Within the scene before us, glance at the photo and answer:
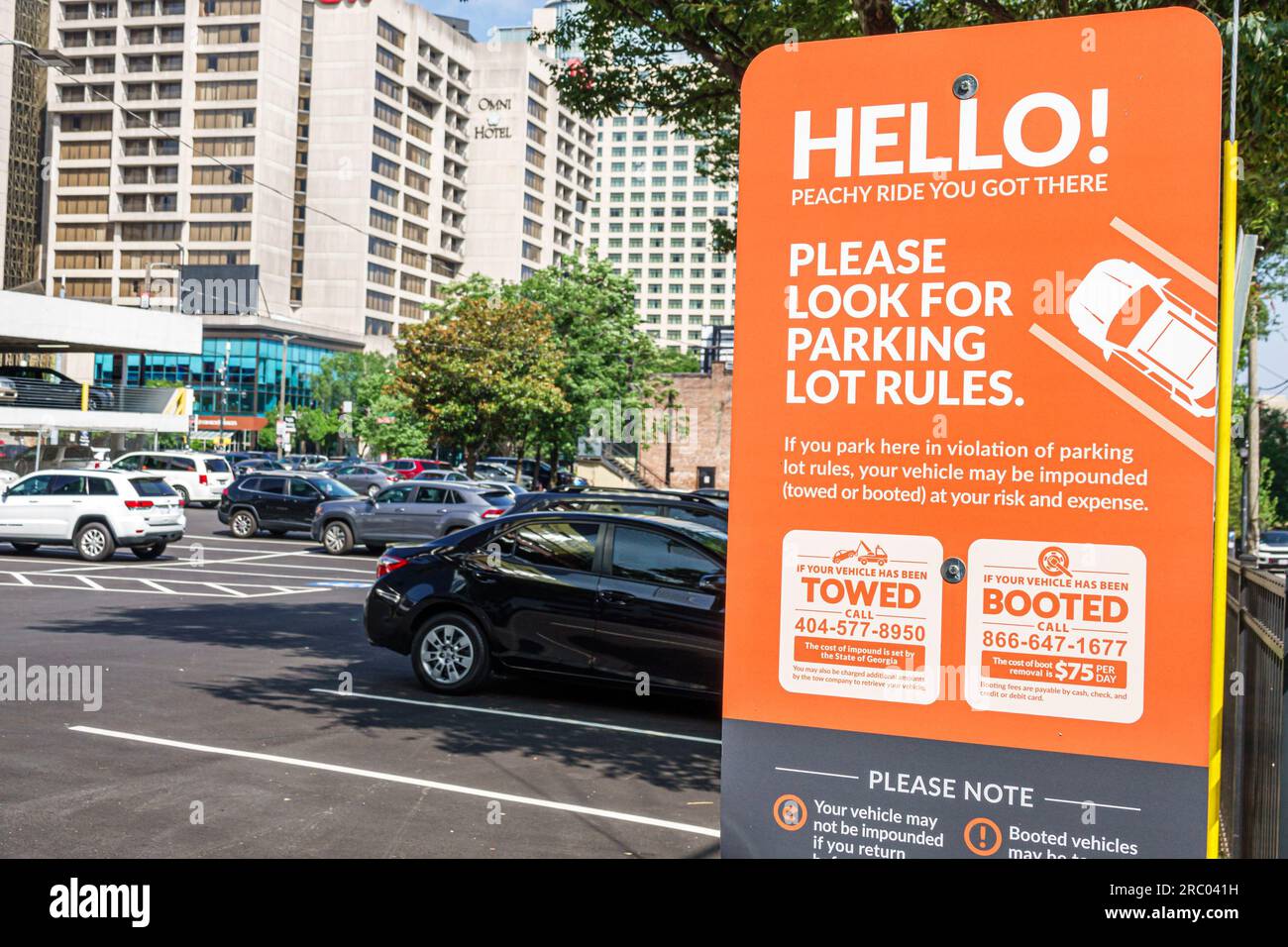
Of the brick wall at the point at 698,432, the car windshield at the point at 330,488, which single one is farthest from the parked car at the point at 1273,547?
the brick wall at the point at 698,432

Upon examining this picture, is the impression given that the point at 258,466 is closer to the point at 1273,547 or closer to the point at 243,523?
the point at 243,523

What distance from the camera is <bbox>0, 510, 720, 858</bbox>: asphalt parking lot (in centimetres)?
605

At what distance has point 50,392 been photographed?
42.7m

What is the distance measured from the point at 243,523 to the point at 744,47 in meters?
21.6

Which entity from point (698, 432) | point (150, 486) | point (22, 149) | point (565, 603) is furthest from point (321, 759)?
point (22, 149)

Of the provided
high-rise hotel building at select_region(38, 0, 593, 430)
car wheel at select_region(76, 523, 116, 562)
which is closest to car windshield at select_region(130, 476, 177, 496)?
car wheel at select_region(76, 523, 116, 562)

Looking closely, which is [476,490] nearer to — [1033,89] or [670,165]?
[1033,89]

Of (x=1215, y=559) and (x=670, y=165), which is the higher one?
(x=670, y=165)

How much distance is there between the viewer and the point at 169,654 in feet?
37.9

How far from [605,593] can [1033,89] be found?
23.7 feet

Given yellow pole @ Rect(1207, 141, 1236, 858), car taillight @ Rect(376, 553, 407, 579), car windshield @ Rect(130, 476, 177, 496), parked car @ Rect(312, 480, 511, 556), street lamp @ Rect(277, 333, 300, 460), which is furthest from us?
street lamp @ Rect(277, 333, 300, 460)

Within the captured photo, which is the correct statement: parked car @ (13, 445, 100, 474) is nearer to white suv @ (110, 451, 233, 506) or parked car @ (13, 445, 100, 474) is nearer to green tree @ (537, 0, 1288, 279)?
white suv @ (110, 451, 233, 506)

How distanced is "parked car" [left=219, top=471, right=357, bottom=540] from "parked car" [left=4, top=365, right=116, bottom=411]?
16.8 metres
